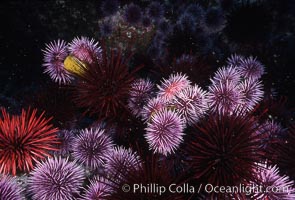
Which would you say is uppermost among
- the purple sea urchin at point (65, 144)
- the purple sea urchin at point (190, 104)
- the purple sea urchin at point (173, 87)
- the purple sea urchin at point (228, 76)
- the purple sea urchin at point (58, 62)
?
the purple sea urchin at point (58, 62)

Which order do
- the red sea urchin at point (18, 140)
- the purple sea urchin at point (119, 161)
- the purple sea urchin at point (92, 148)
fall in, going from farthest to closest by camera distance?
the purple sea urchin at point (92, 148) < the purple sea urchin at point (119, 161) < the red sea urchin at point (18, 140)

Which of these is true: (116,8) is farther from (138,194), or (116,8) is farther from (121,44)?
(138,194)

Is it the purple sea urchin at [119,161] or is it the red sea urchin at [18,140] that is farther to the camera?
the purple sea urchin at [119,161]

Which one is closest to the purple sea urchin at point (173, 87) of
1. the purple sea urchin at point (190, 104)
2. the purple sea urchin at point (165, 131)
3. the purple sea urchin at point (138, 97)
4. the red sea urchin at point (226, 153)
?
the purple sea urchin at point (190, 104)

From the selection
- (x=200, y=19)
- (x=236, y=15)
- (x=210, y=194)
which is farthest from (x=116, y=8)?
(x=210, y=194)

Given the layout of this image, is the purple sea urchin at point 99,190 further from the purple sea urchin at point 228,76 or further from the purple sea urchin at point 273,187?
the purple sea urchin at point 228,76

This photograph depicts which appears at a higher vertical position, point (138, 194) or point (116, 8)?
point (116, 8)
